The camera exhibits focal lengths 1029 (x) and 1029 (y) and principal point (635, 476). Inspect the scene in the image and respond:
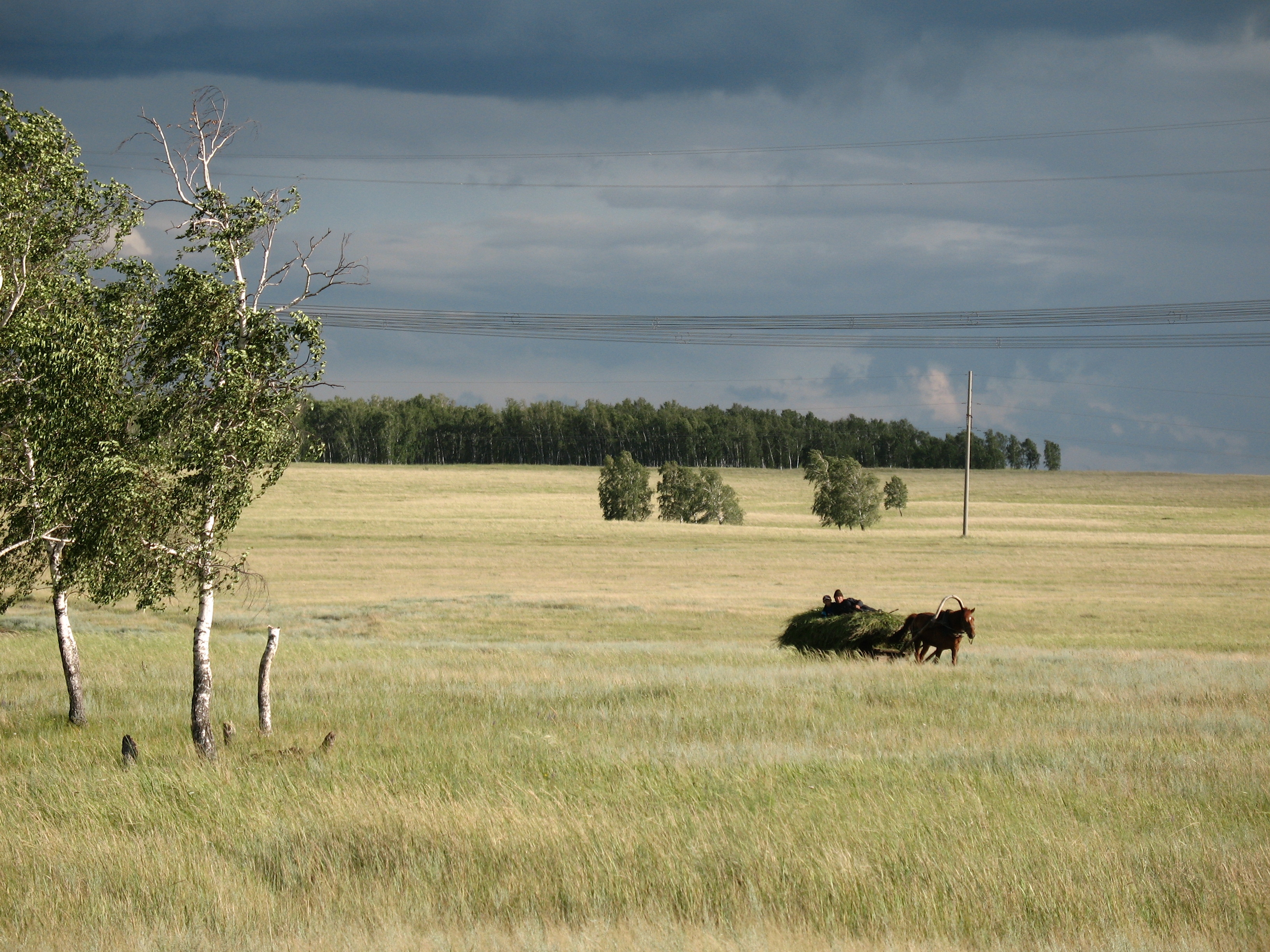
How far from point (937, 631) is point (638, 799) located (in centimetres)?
1248

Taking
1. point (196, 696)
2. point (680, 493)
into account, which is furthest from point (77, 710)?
point (680, 493)

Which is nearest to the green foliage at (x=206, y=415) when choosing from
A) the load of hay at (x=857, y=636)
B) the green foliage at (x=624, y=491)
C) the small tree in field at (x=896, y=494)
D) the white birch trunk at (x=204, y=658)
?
the white birch trunk at (x=204, y=658)

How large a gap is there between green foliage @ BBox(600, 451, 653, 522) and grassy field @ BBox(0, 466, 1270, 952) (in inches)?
2921

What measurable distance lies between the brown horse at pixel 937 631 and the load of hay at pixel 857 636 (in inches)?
11.8

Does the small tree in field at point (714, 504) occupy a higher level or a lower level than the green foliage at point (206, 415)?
lower

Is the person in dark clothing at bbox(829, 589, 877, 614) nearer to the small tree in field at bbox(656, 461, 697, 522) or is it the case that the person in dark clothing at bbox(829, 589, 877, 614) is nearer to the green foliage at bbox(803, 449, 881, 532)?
the green foliage at bbox(803, 449, 881, 532)

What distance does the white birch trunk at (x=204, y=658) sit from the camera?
12.2 metres

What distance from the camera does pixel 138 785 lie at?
10562 millimetres

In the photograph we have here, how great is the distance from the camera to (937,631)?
20609 mm

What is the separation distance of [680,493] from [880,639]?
281 ft

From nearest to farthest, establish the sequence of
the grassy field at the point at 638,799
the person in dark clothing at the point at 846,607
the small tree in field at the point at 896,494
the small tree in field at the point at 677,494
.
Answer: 1. the grassy field at the point at 638,799
2. the person in dark clothing at the point at 846,607
3. the small tree in field at the point at 677,494
4. the small tree in field at the point at 896,494

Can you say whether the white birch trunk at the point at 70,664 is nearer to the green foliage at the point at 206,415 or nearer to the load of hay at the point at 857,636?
the green foliage at the point at 206,415

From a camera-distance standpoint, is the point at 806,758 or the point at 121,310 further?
the point at 121,310

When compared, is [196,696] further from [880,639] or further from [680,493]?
[680,493]
